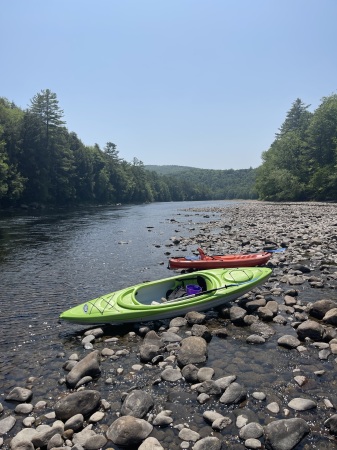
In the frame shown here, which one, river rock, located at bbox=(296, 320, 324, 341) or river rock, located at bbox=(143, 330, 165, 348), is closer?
river rock, located at bbox=(296, 320, 324, 341)

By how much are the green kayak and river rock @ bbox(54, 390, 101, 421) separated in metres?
2.90

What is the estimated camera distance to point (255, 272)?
9625mm

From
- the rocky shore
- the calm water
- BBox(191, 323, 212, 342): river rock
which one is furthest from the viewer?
the calm water

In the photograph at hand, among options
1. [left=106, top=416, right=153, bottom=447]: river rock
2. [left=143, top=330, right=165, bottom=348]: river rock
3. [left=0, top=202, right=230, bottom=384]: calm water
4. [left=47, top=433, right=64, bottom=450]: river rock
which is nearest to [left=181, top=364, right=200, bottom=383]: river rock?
[left=143, top=330, right=165, bottom=348]: river rock

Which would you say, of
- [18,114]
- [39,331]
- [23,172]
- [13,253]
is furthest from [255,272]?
[18,114]

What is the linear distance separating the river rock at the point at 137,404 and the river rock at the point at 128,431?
24 centimetres

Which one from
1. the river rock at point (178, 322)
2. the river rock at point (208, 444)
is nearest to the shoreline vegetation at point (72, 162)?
the river rock at point (178, 322)

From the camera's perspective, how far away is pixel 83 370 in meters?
5.85

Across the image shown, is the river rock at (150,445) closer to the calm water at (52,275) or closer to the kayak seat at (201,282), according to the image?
the calm water at (52,275)

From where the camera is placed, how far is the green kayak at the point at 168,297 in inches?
314

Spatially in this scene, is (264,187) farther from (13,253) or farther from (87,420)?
(87,420)

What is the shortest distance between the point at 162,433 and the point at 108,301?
174 inches

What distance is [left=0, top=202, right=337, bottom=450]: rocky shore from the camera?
430 cm

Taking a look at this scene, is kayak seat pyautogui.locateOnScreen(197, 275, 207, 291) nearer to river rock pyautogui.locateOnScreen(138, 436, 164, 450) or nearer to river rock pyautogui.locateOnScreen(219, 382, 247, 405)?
river rock pyautogui.locateOnScreen(219, 382, 247, 405)
